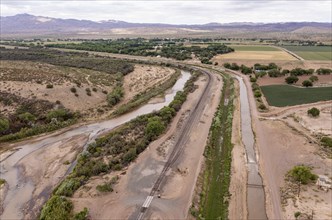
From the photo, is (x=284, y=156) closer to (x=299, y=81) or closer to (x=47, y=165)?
(x=47, y=165)

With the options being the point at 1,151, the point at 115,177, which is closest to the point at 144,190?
the point at 115,177

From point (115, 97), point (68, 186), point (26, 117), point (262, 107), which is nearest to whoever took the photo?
point (68, 186)

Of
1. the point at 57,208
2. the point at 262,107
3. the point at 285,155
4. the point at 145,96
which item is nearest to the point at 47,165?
the point at 57,208

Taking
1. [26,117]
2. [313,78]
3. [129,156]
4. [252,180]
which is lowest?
[252,180]

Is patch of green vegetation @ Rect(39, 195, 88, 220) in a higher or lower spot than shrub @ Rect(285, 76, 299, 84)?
lower

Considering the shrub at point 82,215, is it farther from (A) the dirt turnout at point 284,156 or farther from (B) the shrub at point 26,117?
(B) the shrub at point 26,117

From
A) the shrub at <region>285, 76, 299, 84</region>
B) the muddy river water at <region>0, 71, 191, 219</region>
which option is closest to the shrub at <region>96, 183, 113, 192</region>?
the muddy river water at <region>0, 71, 191, 219</region>

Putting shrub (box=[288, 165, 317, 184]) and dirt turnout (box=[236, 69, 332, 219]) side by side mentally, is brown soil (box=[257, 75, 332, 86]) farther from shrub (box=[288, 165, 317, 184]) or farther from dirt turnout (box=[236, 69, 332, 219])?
shrub (box=[288, 165, 317, 184])
